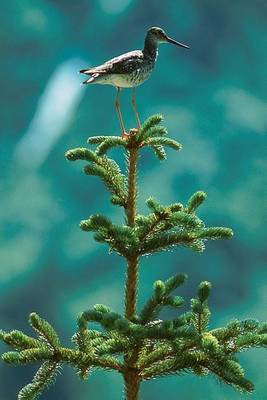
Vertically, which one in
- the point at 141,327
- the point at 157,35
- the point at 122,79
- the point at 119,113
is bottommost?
the point at 141,327

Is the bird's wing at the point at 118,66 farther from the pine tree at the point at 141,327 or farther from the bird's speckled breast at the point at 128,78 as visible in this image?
the pine tree at the point at 141,327

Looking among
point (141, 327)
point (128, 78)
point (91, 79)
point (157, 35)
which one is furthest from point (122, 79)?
point (141, 327)

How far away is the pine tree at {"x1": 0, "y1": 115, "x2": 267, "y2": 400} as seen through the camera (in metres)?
3.27

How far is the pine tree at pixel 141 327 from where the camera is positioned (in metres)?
3.27

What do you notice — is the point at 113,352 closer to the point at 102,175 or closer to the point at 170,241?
the point at 170,241

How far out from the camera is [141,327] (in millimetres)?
3225

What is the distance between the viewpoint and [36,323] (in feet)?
10.8

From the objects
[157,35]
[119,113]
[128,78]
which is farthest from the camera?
[157,35]

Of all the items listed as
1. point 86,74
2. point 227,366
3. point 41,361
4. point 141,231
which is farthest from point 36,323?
point 86,74

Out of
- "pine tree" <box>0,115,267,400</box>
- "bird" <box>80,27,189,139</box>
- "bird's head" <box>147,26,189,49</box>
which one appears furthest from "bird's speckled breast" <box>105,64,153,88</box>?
"pine tree" <box>0,115,267,400</box>

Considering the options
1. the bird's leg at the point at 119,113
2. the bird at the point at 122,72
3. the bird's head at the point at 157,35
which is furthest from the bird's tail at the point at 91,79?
the bird's head at the point at 157,35

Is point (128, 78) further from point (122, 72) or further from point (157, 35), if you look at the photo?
point (157, 35)

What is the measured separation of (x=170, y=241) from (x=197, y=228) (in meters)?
0.17

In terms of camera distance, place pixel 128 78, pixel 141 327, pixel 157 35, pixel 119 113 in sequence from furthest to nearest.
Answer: pixel 157 35, pixel 128 78, pixel 119 113, pixel 141 327
